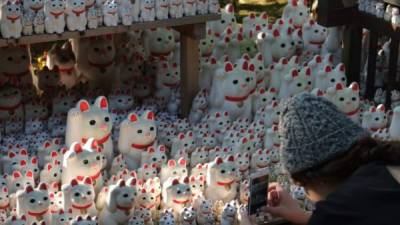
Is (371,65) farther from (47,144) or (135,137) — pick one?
(47,144)

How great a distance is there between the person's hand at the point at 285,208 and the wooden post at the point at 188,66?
2.55m

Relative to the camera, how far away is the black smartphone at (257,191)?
2.43m

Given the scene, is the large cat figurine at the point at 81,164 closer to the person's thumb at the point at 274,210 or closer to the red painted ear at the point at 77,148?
the red painted ear at the point at 77,148

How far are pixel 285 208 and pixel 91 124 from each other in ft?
6.58

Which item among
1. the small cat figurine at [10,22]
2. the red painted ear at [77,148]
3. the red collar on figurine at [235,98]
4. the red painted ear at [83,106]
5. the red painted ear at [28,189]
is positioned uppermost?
the small cat figurine at [10,22]

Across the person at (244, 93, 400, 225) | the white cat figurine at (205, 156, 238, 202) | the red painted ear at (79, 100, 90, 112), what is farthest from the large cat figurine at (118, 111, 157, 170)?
the person at (244, 93, 400, 225)

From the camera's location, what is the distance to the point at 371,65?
5293 mm

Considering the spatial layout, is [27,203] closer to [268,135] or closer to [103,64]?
[268,135]

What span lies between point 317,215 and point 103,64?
3.78 metres

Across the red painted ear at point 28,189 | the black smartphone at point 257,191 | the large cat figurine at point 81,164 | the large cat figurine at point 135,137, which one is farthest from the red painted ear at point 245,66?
the black smartphone at point 257,191

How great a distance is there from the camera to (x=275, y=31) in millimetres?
5520

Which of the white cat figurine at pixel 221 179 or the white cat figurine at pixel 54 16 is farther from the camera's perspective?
the white cat figurine at pixel 54 16

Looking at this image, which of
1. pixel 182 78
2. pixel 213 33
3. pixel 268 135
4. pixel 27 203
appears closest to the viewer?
pixel 27 203

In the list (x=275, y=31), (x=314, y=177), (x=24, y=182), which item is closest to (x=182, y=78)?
(x=275, y=31)
